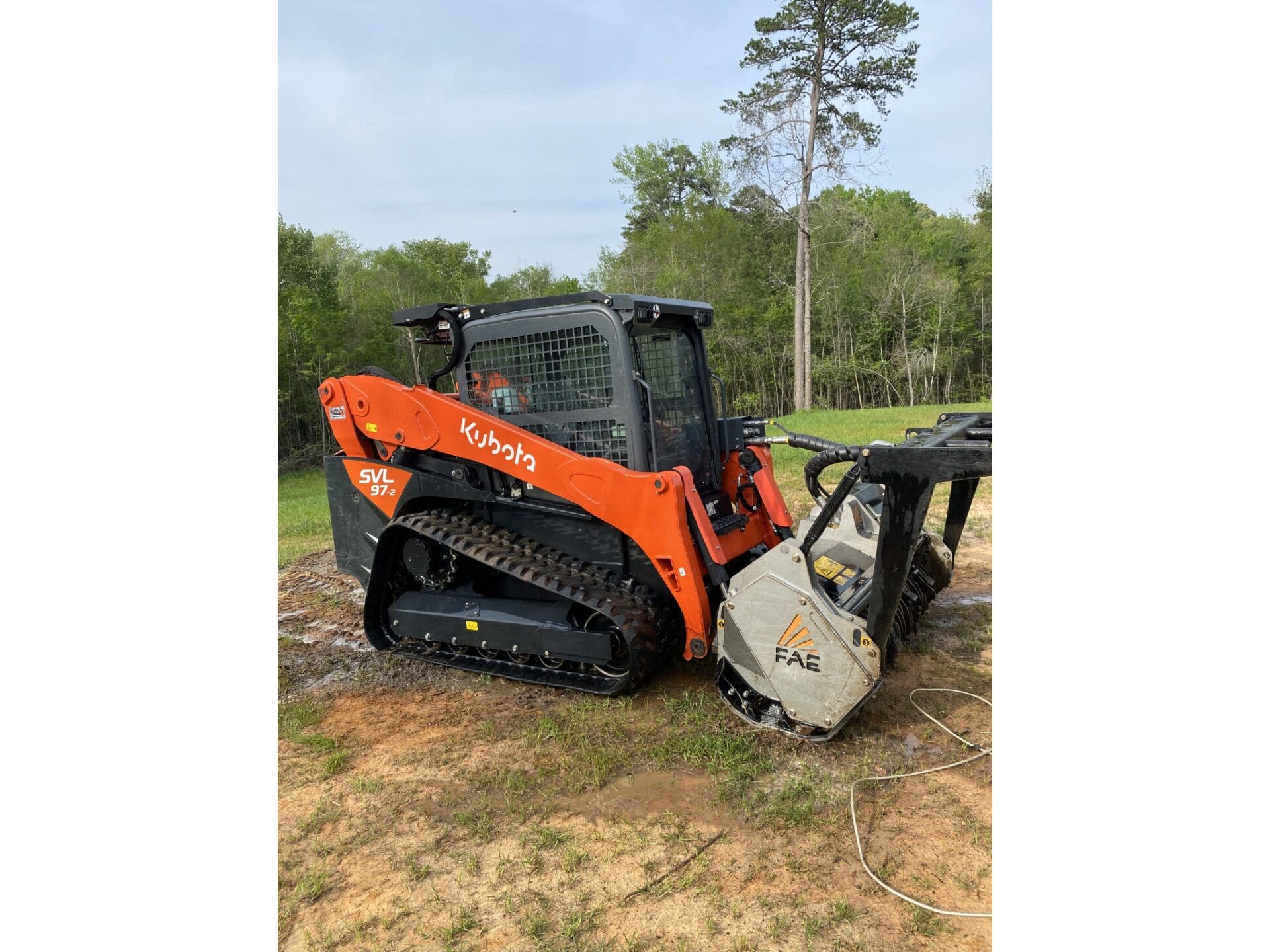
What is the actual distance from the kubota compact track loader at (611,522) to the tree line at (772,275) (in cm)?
1366

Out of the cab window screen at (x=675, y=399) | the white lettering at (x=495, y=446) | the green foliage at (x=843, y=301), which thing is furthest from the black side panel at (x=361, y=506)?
the green foliage at (x=843, y=301)

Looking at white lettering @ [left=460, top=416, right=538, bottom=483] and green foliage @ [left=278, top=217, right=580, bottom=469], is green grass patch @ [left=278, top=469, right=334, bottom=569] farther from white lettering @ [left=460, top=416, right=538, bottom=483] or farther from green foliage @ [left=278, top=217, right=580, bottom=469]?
green foliage @ [left=278, top=217, right=580, bottom=469]

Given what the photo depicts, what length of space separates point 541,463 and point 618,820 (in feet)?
5.60

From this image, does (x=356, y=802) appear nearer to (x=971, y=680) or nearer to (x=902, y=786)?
(x=902, y=786)

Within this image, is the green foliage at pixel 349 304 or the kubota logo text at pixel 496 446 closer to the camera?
the kubota logo text at pixel 496 446

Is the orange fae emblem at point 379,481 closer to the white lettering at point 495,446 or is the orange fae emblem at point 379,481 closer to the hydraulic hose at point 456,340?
the white lettering at point 495,446

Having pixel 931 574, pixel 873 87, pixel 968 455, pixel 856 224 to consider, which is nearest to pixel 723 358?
pixel 856 224

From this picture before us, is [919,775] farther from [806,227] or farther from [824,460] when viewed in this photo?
[806,227]

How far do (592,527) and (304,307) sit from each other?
76.4ft

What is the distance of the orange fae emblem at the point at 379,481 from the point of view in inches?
174

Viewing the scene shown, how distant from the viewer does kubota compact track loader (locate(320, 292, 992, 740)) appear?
3.19 meters

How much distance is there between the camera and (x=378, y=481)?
4.51 metres

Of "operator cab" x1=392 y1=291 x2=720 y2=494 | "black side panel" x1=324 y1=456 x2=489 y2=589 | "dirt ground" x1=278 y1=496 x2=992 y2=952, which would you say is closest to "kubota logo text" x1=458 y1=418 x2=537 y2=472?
"operator cab" x1=392 y1=291 x2=720 y2=494

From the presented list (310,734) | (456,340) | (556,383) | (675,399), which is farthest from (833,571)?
(310,734)
